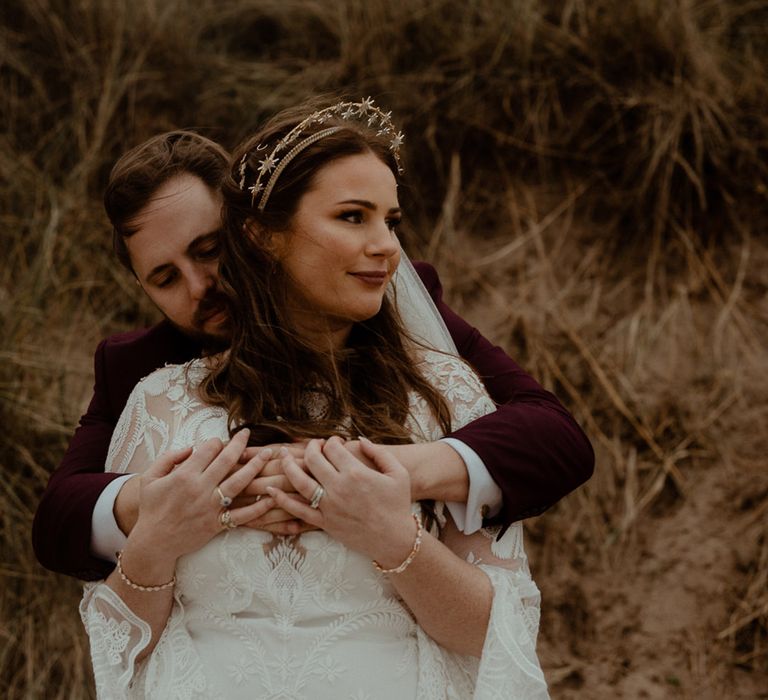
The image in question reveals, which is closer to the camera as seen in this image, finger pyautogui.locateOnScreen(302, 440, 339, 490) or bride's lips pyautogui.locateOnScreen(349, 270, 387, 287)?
finger pyautogui.locateOnScreen(302, 440, 339, 490)

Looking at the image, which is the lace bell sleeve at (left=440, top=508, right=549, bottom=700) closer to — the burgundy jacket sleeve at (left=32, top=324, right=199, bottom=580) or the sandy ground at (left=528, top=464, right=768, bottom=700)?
the burgundy jacket sleeve at (left=32, top=324, right=199, bottom=580)

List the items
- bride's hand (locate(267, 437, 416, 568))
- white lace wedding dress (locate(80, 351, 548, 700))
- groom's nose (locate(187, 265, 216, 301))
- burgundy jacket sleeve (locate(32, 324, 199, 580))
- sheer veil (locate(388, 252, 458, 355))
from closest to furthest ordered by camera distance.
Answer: bride's hand (locate(267, 437, 416, 568))
white lace wedding dress (locate(80, 351, 548, 700))
burgundy jacket sleeve (locate(32, 324, 199, 580))
groom's nose (locate(187, 265, 216, 301))
sheer veil (locate(388, 252, 458, 355))

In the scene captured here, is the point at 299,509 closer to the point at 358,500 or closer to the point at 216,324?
the point at 358,500

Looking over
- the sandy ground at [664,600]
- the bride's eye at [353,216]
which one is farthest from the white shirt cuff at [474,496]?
the sandy ground at [664,600]

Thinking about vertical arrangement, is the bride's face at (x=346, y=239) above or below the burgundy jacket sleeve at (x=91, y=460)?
above

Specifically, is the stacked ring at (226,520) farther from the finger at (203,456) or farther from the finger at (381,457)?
the finger at (381,457)

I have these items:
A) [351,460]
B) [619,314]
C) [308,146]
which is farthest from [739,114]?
[351,460]

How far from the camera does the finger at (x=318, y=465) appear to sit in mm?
2102

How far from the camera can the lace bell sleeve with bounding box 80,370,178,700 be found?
7.25ft

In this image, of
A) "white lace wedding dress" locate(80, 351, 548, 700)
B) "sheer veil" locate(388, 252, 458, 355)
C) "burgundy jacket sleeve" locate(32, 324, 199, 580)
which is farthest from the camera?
"sheer veil" locate(388, 252, 458, 355)

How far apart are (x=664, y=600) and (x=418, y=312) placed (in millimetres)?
1994

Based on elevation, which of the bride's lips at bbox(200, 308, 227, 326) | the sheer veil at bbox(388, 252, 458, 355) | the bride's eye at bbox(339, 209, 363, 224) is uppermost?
the bride's eye at bbox(339, 209, 363, 224)

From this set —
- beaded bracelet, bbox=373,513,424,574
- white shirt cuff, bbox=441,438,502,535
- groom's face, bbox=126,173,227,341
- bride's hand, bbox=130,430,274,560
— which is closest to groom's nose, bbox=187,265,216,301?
groom's face, bbox=126,173,227,341

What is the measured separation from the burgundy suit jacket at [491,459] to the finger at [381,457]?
0.19 meters
